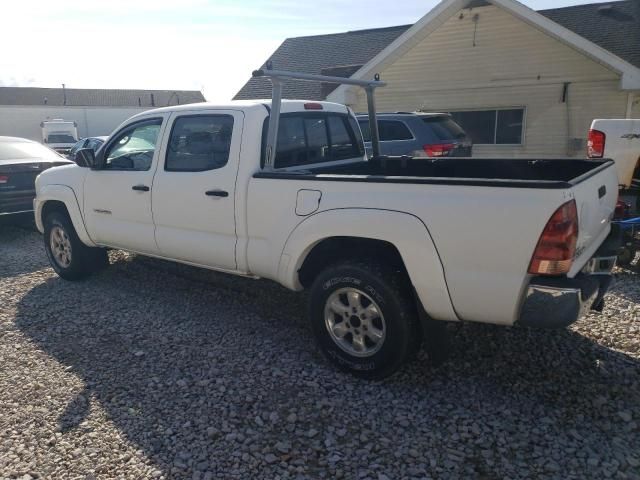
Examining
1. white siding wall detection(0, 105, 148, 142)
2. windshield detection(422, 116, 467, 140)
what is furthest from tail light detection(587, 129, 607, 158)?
white siding wall detection(0, 105, 148, 142)

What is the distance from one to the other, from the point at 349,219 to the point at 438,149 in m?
6.12

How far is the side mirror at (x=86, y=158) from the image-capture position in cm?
513

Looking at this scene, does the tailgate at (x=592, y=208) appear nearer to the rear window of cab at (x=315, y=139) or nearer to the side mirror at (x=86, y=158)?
the rear window of cab at (x=315, y=139)

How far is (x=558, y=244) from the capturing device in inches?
109

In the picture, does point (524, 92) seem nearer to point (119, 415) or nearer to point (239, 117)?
point (239, 117)

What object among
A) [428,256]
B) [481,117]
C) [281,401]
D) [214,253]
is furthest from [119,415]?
[481,117]

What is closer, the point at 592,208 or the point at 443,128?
the point at 592,208

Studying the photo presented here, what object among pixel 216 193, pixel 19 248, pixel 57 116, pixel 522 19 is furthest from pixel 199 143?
pixel 57 116

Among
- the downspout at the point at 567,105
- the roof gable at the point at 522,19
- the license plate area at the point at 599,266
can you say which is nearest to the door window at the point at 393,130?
the roof gable at the point at 522,19

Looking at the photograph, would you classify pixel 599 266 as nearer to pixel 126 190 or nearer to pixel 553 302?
pixel 553 302

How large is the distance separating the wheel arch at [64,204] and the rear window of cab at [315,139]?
2559 mm

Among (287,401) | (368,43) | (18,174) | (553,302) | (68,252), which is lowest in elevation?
(287,401)

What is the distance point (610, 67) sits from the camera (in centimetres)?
1210

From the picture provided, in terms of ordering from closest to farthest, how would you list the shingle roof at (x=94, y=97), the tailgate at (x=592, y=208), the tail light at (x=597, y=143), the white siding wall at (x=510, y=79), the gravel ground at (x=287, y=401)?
the gravel ground at (x=287, y=401) < the tailgate at (x=592, y=208) < the tail light at (x=597, y=143) < the white siding wall at (x=510, y=79) < the shingle roof at (x=94, y=97)
